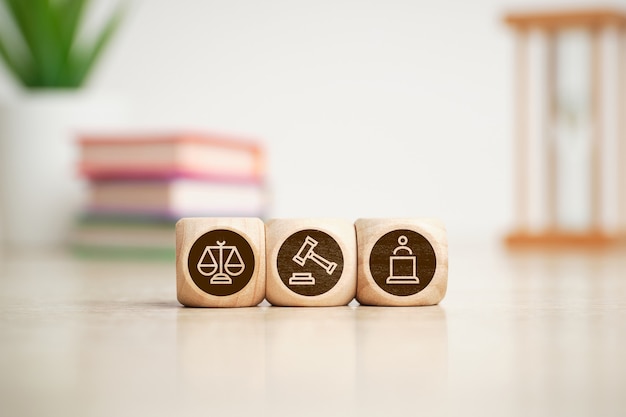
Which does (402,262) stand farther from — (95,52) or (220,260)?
(95,52)

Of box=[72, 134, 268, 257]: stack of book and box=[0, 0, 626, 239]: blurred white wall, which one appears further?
box=[0, 0, 626, 239]: blurred white wall

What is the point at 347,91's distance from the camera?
96.2 inches

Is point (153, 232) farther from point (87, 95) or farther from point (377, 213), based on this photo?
point (377, 213)

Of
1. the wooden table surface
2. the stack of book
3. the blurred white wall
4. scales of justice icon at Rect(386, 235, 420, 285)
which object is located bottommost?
the wooden table surface

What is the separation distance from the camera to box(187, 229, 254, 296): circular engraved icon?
69 centimetres

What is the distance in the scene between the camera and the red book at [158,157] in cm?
170

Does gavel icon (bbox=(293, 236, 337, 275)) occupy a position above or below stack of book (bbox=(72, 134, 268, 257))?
below

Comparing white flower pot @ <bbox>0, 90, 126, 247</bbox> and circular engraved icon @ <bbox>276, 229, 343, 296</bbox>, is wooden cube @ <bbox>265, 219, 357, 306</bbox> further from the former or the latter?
white flower pot @ <bbox>0, 90, 126, 247</bbox>

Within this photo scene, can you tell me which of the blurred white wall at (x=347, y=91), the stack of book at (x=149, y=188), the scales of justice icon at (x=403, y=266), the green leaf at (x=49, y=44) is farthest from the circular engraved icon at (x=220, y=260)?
the blurred white wall at (x=347, y=91)

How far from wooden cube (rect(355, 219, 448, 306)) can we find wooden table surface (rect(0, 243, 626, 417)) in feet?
0.07

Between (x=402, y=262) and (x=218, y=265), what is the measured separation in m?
0.14

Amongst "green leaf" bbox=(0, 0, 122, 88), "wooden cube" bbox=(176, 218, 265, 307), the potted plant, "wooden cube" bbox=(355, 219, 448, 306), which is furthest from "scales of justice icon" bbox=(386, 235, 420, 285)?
"green leaf" bbox=(0, 0, 122, 88)

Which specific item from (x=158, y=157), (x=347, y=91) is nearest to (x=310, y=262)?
(x=158, y=157)

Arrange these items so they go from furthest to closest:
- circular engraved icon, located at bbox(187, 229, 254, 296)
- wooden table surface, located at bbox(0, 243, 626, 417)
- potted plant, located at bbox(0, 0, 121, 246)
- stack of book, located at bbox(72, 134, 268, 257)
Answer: potted plant, located at bbox(0, 0, 121, 246) → stack of book, located at bbox(72, 134, 268, 257) → circular engraved icon, located at bbox(187, 229, 254, 296) → wooden table surface, located at bbox(0, 243, 626, 417)
